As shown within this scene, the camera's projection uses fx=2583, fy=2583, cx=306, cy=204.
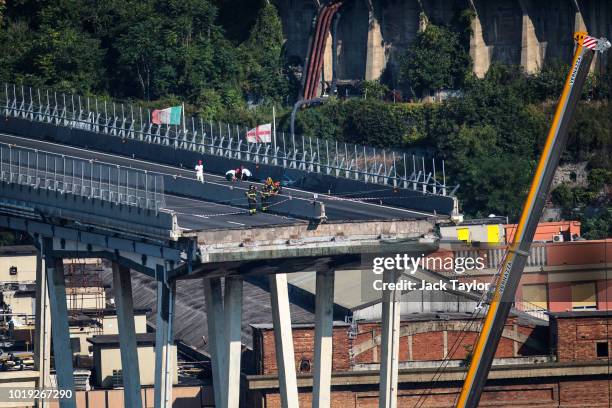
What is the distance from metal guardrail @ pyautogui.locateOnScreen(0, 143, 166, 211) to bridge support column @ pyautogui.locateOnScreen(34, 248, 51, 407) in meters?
3.77

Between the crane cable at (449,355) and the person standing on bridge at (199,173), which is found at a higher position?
the person standing on bridge at (199,173)

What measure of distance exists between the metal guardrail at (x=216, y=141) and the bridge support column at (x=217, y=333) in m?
16.8

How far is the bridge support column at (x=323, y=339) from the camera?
11088 centimetres

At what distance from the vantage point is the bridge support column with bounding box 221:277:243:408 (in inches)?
4286

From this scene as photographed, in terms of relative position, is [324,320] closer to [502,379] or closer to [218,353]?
[218,353]

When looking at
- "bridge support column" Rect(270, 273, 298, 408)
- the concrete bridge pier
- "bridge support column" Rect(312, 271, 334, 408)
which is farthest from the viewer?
"bridge support column" Rect(312, 271, 334, 408)

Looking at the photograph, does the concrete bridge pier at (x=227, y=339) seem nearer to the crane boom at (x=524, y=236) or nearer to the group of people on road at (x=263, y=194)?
the group of people on road at (x=263, y=194)

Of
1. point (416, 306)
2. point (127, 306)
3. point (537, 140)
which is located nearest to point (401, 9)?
point (537, 140)

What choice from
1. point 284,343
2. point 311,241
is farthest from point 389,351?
point 311,241

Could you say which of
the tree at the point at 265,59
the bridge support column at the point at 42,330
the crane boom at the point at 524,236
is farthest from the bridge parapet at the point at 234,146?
the crane boom at the point at 524,236

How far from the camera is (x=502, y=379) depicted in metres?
122

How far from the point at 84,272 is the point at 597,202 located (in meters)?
34.1

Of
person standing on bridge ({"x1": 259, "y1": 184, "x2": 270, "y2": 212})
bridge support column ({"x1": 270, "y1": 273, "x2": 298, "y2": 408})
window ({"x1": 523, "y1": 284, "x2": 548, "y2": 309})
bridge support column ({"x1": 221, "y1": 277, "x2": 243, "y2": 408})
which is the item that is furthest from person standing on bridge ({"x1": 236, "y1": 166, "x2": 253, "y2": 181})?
bridge support column ({"x1": 221, "y1": 277, "x2": 243, "y2": 408})

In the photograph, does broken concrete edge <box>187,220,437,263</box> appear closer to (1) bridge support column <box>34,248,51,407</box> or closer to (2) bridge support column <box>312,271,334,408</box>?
(2) bridge support column <box>312,271,334,408</box>
